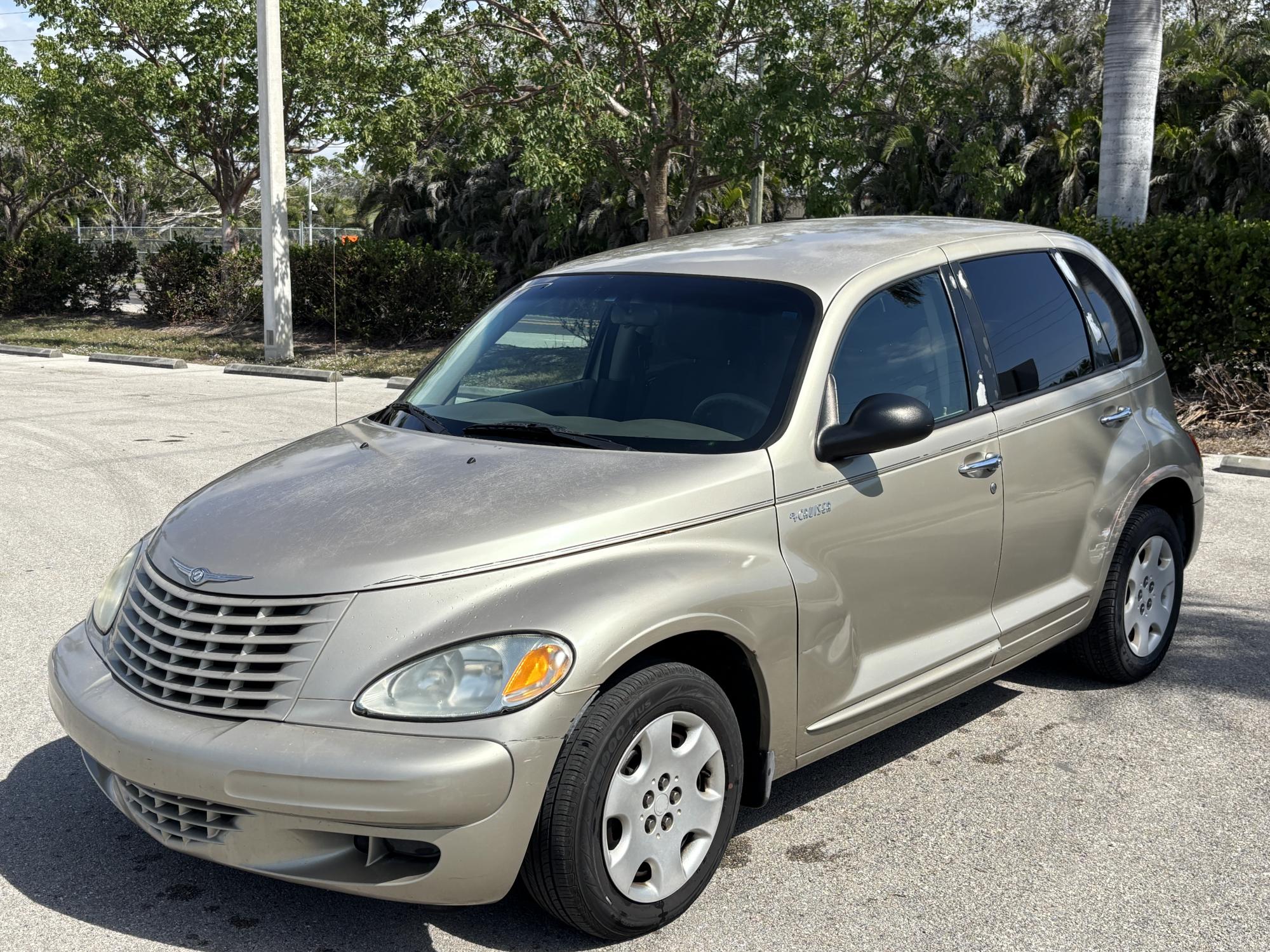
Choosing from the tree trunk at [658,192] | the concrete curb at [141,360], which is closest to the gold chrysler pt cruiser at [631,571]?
the tree trunk at [658,192]

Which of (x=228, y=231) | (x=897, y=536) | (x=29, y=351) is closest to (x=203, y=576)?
(x=897, y=536)

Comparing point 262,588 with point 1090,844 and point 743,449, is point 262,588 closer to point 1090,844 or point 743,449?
point 743,449

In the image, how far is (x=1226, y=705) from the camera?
5113 mm

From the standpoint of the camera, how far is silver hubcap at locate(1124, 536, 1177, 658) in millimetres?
5191

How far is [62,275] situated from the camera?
90.1ft

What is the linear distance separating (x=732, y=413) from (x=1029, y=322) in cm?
150

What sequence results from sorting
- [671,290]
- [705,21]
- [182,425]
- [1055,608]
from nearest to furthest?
[671,290] < [1055,608] < [182,425] < [705,21]

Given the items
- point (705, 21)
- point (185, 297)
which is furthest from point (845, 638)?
point (185, 297)

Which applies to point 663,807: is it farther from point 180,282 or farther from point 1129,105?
point 180,282

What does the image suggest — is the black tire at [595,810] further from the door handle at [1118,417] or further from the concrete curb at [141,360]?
the concrete curb at [141,360]

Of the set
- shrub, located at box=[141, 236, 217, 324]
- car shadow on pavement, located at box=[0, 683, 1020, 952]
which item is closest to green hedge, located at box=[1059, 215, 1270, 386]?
car shadow on pavement, located at box=[0, 683, 1020, 952]

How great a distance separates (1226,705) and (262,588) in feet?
12.5

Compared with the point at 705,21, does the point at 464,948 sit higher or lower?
lower

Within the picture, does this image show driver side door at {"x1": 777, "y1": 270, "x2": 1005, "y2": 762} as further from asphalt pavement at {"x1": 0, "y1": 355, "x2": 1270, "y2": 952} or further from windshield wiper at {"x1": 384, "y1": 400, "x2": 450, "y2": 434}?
windshield wiper at {"x1": 384, "y1": 400, "x2": 450, "y2": 434}
